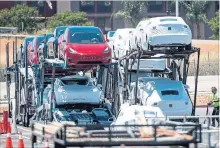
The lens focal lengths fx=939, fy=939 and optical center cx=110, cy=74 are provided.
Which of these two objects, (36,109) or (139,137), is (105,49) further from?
(139,137)

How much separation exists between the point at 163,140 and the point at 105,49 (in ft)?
54.6

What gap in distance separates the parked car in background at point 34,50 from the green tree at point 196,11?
191 feet

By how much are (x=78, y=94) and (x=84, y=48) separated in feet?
5.22

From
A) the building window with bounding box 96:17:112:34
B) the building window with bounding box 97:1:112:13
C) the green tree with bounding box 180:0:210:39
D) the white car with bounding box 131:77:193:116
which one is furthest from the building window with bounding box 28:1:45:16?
the white car with bounding box 131:77:193:116

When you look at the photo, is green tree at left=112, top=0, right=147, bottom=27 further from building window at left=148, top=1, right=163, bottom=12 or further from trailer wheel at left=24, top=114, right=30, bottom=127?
trailer wheel at left=24, top=114, right=30, bottom=127

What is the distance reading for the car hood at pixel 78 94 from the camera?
31.1 m

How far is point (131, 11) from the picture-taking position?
306 feet

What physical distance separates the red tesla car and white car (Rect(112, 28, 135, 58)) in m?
1.32

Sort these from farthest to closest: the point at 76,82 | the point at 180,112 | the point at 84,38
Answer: the point at 76,82
the point at 84,38
the point at 180,112

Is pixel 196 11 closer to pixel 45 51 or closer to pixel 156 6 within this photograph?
pixel 156 6

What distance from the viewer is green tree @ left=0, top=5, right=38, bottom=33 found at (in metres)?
84.6

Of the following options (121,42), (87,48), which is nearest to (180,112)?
(87,48)

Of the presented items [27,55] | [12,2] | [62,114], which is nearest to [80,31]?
[62,114]

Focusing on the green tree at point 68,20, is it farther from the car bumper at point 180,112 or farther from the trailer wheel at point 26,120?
the car bumper at point 180,112
